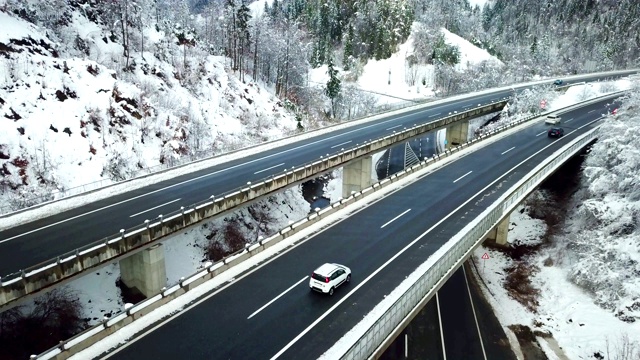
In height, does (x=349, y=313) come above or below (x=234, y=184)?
below

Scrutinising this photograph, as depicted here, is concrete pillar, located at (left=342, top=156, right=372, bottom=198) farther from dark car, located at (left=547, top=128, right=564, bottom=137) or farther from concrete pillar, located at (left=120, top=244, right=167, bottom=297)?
dark car, located at (left=547, top=128, right=564, bottom=137)

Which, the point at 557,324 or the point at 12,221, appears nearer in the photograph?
the point at 12,221

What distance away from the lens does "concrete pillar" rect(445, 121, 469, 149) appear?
74312 millimetres

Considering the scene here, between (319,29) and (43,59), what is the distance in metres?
129

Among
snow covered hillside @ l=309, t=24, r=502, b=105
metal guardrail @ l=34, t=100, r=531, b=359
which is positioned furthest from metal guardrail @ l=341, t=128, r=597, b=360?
snow covered hillside @ l=309, t=24, r=502, b=105

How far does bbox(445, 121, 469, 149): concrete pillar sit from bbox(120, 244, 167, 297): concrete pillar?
58.1 metres

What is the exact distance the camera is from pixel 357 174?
49.1 metres

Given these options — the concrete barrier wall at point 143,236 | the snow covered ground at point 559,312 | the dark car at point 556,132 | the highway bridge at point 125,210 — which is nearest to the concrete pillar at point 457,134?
the dark car at point 556,132

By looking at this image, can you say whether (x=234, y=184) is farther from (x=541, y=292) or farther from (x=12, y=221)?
(x=541, y=292)

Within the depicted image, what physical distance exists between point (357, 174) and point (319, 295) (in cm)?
2746

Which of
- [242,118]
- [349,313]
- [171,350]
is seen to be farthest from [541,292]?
[242,118]

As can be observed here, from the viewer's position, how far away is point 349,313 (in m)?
21.3

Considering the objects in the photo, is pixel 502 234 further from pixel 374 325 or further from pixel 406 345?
pixel 374 325

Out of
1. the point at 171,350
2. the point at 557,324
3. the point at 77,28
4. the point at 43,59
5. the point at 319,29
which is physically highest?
the point at 319,29
